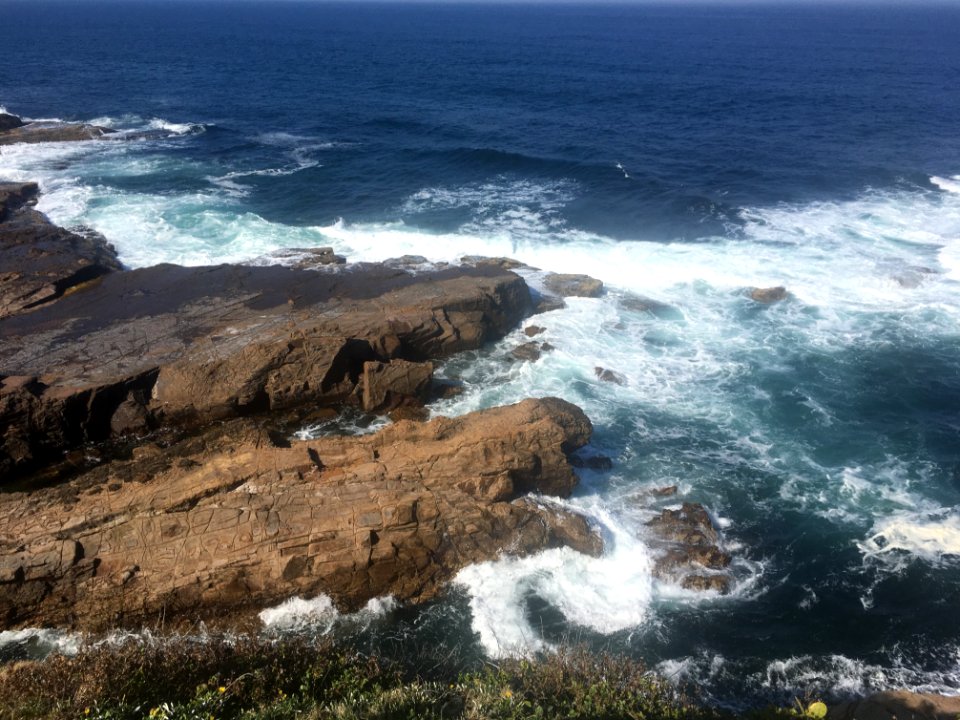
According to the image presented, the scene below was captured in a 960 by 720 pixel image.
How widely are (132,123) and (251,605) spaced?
61062mm

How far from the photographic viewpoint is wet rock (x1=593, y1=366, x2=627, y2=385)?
2523cm

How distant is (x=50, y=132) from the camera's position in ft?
174

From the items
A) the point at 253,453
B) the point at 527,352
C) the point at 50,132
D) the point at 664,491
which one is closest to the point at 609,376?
the point at 527,352

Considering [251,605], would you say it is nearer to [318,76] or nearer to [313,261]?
[313,261]

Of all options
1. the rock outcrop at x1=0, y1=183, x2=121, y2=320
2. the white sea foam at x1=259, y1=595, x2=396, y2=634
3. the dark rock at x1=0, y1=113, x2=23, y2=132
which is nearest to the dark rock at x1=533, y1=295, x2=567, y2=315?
the white sea foam at x1=259, y1=595, x2=396, y2=634

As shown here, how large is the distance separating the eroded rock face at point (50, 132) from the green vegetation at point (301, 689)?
5449cm

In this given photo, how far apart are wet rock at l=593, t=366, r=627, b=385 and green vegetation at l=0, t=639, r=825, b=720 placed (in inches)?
529

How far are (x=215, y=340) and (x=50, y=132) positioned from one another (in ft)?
148

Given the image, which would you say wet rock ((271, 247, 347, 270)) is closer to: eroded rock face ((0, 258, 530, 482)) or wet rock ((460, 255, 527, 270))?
eroded rock face ((0, 258, 530, 482))

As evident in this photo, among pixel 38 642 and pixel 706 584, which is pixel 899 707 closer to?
pixel 706 584

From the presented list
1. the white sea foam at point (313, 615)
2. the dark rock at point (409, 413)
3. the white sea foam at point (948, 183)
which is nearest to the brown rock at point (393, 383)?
the dark rock at point (409, 413)

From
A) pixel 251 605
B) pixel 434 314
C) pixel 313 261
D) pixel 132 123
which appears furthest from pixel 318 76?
pixel 251 605

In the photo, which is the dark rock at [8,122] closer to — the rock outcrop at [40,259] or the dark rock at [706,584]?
the rock outcrop at [40,259]

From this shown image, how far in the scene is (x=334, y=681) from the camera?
12.0 metres
